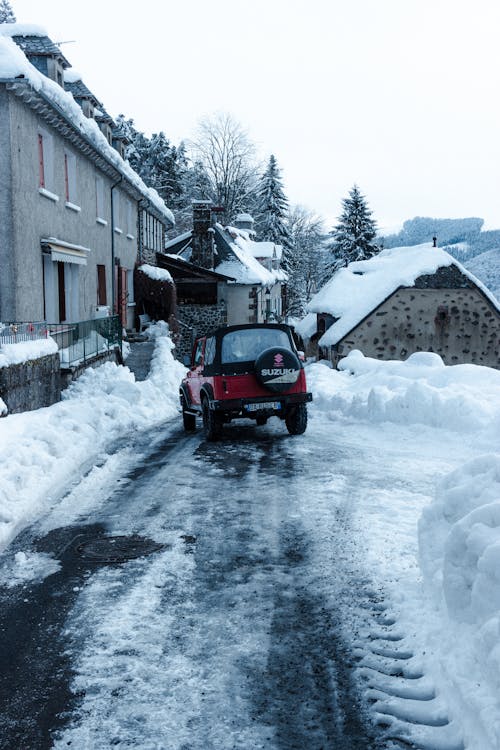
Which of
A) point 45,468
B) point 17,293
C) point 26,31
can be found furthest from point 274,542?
point 26,31

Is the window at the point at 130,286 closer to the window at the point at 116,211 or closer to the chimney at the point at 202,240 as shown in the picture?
the window at the point at 116,211

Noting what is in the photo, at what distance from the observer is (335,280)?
30.2m

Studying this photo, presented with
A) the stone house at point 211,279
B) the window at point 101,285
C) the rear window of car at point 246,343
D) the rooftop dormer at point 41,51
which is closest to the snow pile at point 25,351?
the rear window of car at point 246,343

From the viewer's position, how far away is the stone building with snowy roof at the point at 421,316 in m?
26.7

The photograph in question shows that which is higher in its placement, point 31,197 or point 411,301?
point 31,197

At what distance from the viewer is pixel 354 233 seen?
55.5 meters

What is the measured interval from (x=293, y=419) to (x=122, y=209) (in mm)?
17888

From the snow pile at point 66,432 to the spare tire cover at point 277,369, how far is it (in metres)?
2.66

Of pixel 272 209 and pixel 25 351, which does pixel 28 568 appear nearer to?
pixel 25 351

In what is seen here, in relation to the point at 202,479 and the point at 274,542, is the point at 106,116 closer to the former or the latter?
the point at 202,479

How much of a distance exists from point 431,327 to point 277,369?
18075 millimetres

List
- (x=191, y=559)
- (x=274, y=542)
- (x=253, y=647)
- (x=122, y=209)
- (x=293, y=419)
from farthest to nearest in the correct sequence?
(x=122, y=209) < (x=293, y=419) < (x=274, y=542) < (x=191, y=559) < (x=253, y=647)

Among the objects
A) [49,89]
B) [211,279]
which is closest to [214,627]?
[49,89]

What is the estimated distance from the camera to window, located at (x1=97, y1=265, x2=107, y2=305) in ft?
76.0
